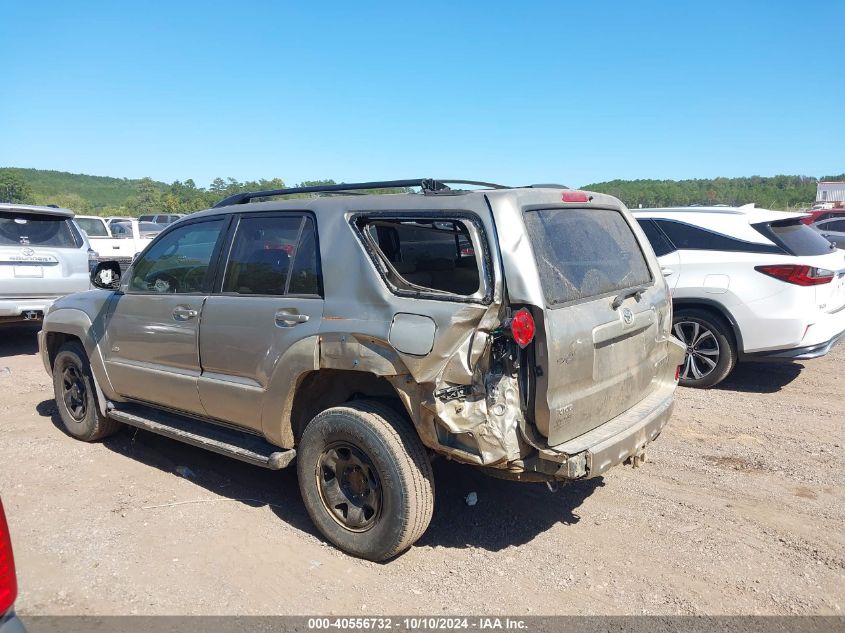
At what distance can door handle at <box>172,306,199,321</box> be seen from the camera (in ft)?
14.2

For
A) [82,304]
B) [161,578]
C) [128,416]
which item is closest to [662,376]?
[161,578]

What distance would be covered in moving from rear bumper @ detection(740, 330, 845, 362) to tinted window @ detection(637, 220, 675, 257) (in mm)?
1336

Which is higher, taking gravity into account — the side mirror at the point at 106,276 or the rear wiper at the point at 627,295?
the side mirror at the point at 106,276

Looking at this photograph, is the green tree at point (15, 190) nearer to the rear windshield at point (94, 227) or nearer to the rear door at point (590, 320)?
the rear windshield at point (94, 227)

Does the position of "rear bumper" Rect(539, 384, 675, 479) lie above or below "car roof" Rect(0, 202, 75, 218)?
below

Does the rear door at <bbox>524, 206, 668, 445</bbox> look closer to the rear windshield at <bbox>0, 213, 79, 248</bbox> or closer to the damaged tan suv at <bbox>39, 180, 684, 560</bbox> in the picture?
the damaged tan suv at <bbox>39, 180, 684, 560</bbox>

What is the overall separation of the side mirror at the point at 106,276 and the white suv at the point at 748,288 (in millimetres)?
5028

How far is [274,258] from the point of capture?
4.02 meters

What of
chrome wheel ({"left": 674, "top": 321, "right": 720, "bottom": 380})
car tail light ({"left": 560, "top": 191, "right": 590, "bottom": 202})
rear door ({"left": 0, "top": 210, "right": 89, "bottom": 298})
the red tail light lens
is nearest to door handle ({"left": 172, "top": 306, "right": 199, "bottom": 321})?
the red tail light lens

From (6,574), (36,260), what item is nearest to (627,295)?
(6,574)

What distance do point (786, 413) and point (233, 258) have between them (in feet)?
16.2

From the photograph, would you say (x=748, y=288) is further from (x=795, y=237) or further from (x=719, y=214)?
(x=719, y=214)

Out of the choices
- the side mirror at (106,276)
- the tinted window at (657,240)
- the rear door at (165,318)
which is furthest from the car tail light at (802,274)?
the side mirror at (106,276)

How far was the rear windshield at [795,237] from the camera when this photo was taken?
6441 millimetres
